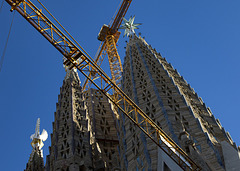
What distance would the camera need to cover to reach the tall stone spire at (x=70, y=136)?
24641 millimetres

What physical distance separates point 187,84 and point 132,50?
18.2 feet

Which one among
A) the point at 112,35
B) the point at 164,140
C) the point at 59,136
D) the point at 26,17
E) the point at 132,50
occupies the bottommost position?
the point at 164,140

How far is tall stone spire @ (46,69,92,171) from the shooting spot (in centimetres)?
2464

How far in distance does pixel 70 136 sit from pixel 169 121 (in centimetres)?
798

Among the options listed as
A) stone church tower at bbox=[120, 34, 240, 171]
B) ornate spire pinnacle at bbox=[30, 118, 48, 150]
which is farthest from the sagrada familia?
ornate spire pinnacle at bbox=[30, 118, 48, 150]

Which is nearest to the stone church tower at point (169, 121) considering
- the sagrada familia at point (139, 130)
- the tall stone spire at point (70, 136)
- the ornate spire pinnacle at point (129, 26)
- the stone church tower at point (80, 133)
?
the sagrada familia at point (139, 130)

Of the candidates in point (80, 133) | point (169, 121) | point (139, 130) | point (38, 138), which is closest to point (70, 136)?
point (80, 133)

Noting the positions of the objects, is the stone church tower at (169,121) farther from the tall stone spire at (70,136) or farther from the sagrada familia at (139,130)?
the tall stone spire at (70,136)

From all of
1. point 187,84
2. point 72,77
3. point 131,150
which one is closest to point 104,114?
point 72,77

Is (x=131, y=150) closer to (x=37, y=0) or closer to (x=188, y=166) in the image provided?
(x=188, y=166)

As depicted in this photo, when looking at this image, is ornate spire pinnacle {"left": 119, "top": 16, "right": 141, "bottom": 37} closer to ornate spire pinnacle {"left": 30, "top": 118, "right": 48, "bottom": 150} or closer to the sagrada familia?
the sagrada familia

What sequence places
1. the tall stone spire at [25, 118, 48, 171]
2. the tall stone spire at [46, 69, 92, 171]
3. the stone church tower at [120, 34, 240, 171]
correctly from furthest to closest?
1. the tall stone spire at [25, 118, 48, 171]
2. the tall stone spire at [46, 69, 92, 171]
3. the stone church tower at [120, 34, 240, 171]

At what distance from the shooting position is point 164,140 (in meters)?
19.4

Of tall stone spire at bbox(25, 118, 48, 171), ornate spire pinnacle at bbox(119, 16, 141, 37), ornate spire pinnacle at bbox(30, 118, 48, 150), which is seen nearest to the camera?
tall stone spire at bbox(25, 118, 48, 171)
